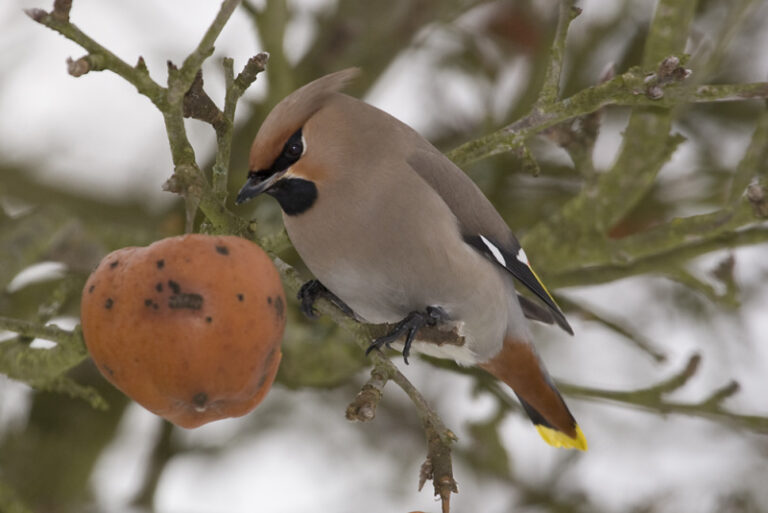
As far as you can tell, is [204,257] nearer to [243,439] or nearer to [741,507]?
[741,507]

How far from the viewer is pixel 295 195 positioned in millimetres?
2865

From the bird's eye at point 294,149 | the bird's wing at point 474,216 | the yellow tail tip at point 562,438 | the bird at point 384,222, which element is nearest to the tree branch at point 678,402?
the yellow tail tip at point 562,438

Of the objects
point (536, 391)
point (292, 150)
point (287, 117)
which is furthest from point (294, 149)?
point (536, 391)

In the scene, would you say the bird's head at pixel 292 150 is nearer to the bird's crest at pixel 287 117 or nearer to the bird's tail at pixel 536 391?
the bird's crest at pixel 287 117

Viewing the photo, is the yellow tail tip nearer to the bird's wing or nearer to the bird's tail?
the bird's tail

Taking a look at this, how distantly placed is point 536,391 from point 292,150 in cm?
144

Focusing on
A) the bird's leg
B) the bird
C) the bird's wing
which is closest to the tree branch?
the bird's wing

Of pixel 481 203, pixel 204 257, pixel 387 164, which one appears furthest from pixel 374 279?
pixel 204 257

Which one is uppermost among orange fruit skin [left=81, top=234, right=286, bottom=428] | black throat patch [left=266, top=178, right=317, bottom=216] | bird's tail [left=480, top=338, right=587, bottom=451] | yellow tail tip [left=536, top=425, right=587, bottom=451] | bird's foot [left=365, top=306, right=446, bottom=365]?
black throat patch [left=266, top=178, right=317, bottom=216]

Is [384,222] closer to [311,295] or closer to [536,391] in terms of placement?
[311,295]

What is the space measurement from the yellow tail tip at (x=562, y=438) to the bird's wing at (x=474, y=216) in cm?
59

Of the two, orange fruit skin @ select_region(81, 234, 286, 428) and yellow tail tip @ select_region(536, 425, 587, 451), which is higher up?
orange fruit skin @ select_region(81, 234, 286, 428)

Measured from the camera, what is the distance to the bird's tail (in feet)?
11.7

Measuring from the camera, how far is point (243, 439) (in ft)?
16.5
